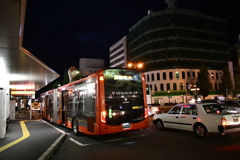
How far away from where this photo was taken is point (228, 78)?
179 ft

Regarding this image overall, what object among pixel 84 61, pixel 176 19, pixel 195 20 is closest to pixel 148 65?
pixel 176 19

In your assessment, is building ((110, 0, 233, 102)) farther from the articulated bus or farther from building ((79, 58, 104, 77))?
the articulated bus

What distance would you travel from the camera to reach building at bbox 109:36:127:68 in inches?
3115

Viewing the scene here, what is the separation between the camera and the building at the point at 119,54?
3115 inches

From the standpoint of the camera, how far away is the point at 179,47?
5828 centimetres

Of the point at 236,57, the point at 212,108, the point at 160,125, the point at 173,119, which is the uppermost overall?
the point at 236,57

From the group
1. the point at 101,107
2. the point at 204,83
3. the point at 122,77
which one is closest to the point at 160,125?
the point at 122,77

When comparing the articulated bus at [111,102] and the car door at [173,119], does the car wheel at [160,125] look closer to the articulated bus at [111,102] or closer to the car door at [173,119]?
the car door at [173,119]

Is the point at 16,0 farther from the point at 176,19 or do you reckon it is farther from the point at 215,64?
the point at 215,64

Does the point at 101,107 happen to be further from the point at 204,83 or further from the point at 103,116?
the point at 204,83

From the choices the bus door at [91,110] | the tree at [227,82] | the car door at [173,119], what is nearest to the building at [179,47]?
the tree at [227,82]

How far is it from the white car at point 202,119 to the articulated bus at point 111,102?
6.69 ft

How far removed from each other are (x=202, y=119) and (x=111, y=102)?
175 inches

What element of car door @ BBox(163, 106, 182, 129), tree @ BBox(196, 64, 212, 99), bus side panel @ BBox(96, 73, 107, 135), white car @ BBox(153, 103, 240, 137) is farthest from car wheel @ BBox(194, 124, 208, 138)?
tree @ BBox(196, 64, 212, 99)
